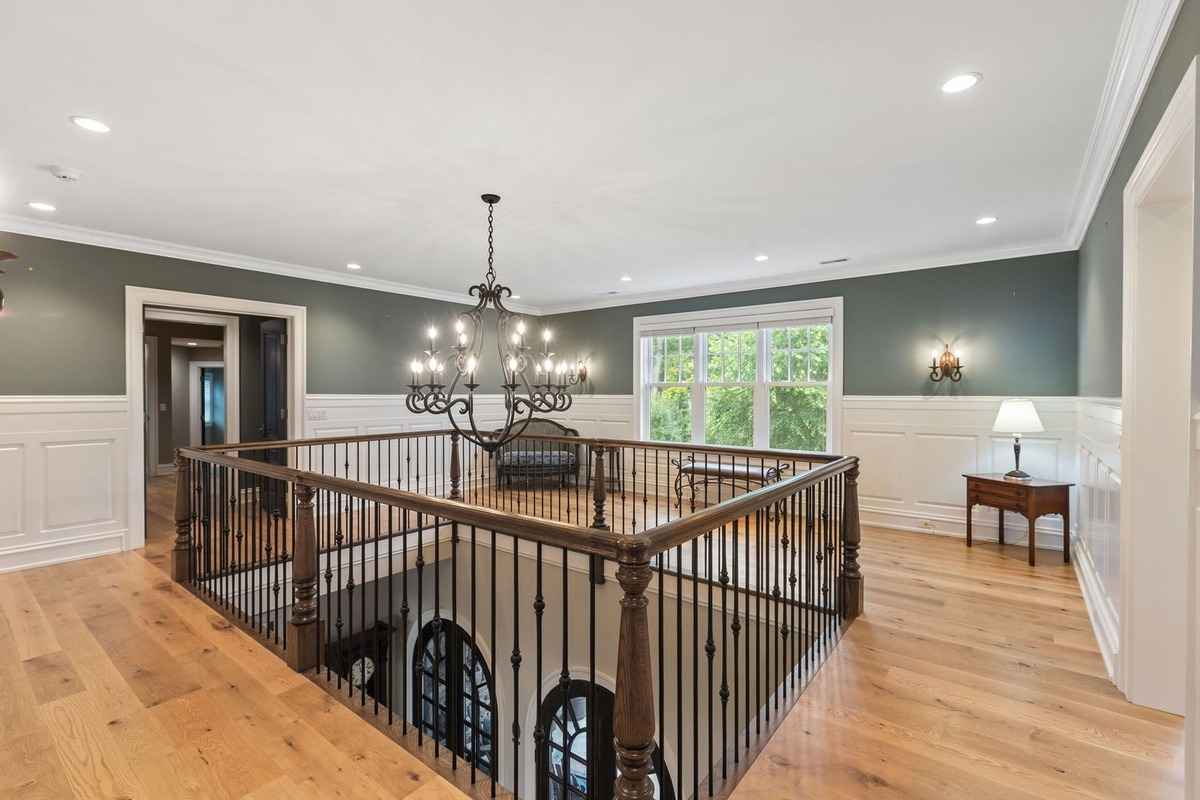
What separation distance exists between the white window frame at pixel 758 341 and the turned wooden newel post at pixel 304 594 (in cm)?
468

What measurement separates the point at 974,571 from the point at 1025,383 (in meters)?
1.83

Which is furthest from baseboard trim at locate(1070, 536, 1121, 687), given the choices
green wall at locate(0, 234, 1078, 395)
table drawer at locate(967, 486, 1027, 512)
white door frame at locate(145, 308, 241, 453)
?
white door frame at locate(145, 308, 241, 453)

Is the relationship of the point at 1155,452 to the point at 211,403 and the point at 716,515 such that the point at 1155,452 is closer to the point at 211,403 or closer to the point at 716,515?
the point at 716,515

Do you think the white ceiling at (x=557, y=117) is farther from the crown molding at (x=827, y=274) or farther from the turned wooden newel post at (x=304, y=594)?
the turned wooden newel post at (x=304, y=594)

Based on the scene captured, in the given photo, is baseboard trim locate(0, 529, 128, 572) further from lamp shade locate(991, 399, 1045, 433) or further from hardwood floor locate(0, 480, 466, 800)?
lamp shade locate(991, 399, 1045, 433)

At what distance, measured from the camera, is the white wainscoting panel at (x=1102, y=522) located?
8.50 ft

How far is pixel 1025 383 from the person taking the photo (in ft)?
15.4

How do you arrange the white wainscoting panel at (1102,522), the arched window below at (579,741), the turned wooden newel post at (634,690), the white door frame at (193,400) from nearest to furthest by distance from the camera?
the turned wooden newel post at (634,690)
the white wainscoting panel at (1102,522)
the arched window below at (579,741)
the white door frame at (193,400)

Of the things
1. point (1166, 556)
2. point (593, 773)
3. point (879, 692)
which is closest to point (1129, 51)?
point (1166, 556)

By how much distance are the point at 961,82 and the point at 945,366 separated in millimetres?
3359

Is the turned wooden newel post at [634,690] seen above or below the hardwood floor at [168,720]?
above

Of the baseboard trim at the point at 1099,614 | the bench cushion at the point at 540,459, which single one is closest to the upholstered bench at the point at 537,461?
the bench cushion at the point at 540,459

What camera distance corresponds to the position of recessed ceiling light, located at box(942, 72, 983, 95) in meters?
2.20

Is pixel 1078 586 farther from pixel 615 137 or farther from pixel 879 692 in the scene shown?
pixel 615 137
